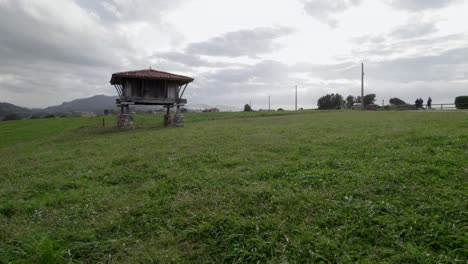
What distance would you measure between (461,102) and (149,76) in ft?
139

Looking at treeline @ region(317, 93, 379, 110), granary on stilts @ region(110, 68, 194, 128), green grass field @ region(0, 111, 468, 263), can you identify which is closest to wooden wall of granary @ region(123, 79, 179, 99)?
granary on stilts @ region(110, 68, 194, 128)

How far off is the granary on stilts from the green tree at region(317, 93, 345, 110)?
204 ft

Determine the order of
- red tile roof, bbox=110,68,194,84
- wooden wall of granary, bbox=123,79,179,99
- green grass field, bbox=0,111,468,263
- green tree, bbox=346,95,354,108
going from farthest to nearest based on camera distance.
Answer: green tree, bbox=346,95,354,108 → wooden wall of granary, bbox=123,79,179,99 → red tile roof, bbox=110,68,194,84 → green grass field, bbox=0,111,468,263

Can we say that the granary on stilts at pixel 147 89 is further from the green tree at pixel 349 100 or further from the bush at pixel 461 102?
the green tree at pixel 349 100

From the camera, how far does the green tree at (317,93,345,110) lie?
7538 cm

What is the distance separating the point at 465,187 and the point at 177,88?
20.8 meters

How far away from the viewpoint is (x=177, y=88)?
22.8 meters

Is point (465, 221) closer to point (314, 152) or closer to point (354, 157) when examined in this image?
point (354, 157)

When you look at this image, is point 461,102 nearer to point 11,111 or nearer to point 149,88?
point 149,88

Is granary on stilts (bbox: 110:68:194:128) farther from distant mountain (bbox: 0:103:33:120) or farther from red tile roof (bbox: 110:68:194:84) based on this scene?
distant mountain (bbox: 0:103:33:120)

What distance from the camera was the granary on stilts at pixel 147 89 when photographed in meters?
20.7

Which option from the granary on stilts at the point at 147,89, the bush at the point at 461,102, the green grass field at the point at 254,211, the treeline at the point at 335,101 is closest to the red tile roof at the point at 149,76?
the granary on stilts at the point at 147,89

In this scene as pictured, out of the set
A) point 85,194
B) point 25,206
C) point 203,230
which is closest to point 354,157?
point 203,230

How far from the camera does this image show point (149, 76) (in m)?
20.6
